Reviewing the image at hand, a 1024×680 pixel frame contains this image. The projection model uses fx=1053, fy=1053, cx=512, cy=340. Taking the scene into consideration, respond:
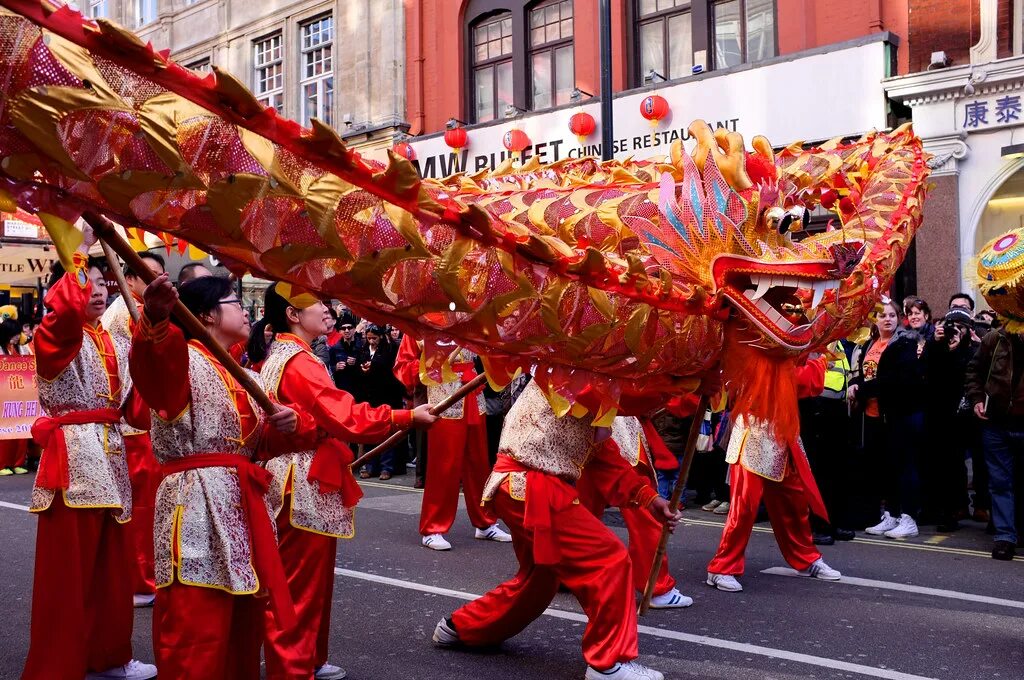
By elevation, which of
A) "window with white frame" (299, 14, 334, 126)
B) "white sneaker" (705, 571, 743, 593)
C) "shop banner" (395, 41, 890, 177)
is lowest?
"white sneaker" (705, 571, 743, 593)

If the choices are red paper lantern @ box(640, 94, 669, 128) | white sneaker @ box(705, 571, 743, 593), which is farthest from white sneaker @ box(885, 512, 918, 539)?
red paper lantern @ box(640, 94, 669, 128)

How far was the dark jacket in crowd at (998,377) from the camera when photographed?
701 cm

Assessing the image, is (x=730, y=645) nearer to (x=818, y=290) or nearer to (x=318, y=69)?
(x=818, y=290)

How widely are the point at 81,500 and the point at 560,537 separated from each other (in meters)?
1.90

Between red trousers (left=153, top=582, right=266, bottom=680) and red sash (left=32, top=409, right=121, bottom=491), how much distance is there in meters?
1.09

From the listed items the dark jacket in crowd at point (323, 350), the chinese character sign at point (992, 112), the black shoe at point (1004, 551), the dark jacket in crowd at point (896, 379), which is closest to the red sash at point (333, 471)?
the black shoe at point (1004, 551)

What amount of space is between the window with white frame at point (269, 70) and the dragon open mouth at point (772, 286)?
18.0 m

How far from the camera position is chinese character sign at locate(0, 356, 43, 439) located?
33.4 ft

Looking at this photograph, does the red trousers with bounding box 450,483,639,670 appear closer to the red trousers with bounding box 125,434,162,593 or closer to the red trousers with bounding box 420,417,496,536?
the red trousers with bounding box 125,434,162,593

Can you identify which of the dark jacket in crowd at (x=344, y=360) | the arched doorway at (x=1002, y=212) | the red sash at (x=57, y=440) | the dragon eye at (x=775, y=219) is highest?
the arched doorway at (x=1002, y=212)

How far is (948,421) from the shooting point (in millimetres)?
8344

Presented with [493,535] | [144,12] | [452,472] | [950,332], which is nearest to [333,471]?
[452,472]

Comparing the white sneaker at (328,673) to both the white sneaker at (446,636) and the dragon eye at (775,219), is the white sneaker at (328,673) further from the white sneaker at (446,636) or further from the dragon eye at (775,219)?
the dragon eye at (775,219)

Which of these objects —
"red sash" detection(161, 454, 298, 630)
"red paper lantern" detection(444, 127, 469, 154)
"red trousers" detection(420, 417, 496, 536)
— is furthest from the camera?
"red paper lantern" detection(444, 127, 469, 154)
